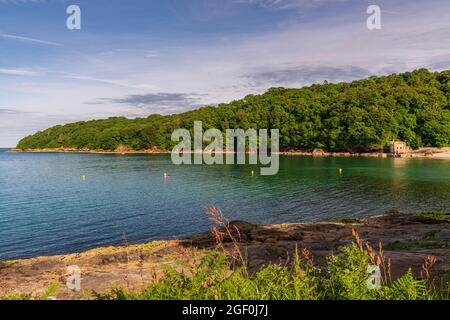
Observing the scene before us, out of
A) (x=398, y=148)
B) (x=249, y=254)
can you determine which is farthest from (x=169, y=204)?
(x=398, y=148)

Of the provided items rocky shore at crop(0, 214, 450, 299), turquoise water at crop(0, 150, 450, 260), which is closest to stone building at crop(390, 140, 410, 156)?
turquoise water at crop(0, 150, 450, 260)

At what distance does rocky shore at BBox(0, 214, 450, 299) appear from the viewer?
599 inches

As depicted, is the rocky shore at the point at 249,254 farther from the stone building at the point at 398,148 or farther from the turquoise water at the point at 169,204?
the stone building at the point at 398,148

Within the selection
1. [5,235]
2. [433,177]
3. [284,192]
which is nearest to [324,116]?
[433,177]

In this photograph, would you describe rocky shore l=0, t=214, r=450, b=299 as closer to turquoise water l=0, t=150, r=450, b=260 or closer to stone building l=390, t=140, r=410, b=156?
turquoise water l=0, t=150, r=450, b=260

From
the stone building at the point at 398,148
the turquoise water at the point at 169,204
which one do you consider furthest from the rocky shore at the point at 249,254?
the stone building at the point at 398,148

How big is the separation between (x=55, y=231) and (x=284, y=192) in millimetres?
32820

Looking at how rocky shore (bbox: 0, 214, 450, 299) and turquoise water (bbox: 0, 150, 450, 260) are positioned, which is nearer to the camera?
rocky shore (bbox: 0, 214, 450, 299)

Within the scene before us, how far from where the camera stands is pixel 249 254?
18953 mm

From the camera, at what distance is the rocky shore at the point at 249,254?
15219 millimetres

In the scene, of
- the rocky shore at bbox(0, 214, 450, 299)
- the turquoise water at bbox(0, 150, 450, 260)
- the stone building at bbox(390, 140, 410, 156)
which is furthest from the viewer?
the stone building at bbox(390, 140, 410, 156)

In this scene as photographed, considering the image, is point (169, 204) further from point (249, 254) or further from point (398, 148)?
point (398, 148)

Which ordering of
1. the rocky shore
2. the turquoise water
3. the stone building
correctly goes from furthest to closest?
the stone building
the turquoise water
the rocky shore

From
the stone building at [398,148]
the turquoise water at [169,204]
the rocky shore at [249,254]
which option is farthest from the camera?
the stone building at [398,148]
